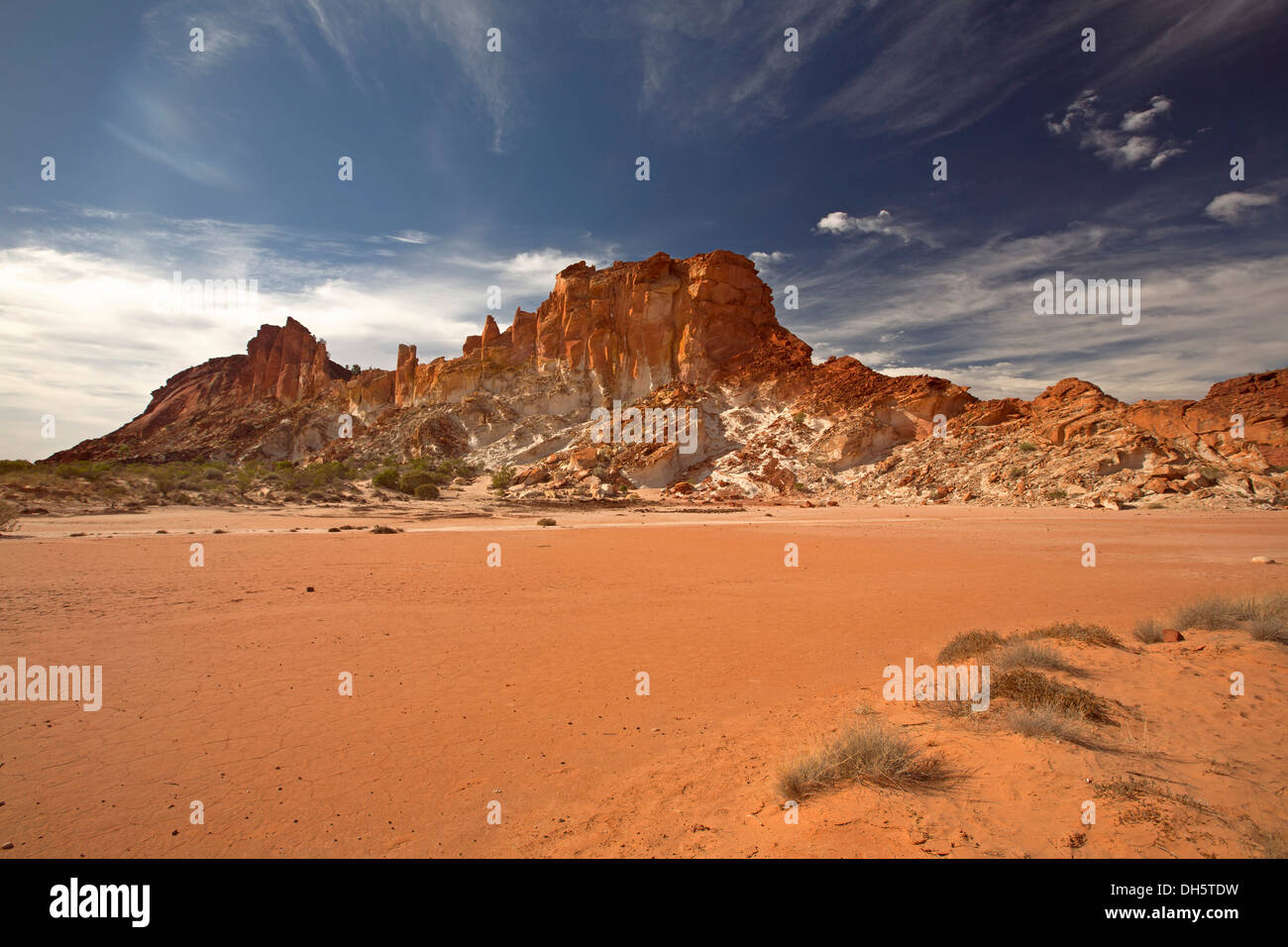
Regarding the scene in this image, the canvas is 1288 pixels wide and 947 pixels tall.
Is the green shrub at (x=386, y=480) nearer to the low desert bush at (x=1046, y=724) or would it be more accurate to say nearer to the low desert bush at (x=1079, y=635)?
the low desert bush at (x=1079, y=635)

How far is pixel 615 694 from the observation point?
602 centimetres

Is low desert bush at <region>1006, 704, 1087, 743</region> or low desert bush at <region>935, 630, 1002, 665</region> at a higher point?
low desert bush at <region>1006, 704, 1087, 743</region>

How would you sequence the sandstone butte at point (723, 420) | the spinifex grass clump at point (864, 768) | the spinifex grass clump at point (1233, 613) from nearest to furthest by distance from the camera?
the spinifex grass clump at point (864, 768), the spinifex grass clump at point (1233, 613), the sandstone butte at point (723, 420)

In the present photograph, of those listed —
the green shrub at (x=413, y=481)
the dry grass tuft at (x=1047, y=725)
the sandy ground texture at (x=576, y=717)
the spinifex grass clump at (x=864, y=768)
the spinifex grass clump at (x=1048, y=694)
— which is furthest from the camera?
the green shrub at (x=413, y=481)

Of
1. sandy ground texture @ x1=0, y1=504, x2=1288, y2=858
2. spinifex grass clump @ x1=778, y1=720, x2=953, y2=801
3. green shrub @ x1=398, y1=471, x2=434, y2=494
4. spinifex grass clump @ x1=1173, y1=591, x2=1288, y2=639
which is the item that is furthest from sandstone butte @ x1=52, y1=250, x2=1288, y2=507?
spinifex grass clump @ x1=778, y1=720, x2=953, y2=801

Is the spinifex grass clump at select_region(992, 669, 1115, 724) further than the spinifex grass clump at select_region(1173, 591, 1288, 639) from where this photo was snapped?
No

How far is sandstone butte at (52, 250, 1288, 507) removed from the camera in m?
34.0

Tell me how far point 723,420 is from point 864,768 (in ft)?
171

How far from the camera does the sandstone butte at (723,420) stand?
34.0 meters

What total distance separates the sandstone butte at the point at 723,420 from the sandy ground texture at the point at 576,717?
28.0 metres

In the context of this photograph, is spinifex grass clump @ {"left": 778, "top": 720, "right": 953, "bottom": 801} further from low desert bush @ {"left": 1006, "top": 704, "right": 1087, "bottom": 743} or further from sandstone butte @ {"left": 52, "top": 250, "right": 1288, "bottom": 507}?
sandstone butte @ {"left": 52, "top": 250, "right": 1288, "bottom": 507}

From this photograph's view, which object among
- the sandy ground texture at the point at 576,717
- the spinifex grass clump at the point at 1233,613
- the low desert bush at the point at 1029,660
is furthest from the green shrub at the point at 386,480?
the spinifex grass clump at the point at 1233,613

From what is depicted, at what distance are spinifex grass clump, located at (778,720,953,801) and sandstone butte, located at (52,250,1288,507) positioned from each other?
115 ft
